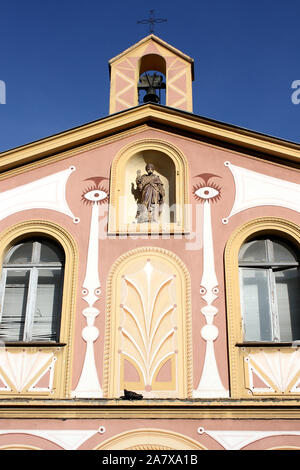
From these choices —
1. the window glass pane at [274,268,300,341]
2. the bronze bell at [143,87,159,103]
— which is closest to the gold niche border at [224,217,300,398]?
the window glass pane at [274,268,300,341]

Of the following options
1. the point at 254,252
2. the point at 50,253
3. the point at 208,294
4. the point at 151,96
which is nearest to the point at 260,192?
the point at 254,252

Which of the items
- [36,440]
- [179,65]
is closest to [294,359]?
[36,440]

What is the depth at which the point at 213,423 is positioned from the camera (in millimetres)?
10102

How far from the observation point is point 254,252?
1195 cm

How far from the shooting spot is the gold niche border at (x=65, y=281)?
10.7m

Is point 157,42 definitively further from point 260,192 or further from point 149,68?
point 260,192

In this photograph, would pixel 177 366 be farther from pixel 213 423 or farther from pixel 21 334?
pixel 21 334

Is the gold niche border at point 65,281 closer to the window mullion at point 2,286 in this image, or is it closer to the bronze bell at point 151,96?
the window mullion at point 2,286

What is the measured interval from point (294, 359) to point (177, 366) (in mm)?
1903

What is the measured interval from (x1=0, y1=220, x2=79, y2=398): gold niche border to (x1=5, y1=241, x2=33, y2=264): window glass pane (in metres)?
0.13

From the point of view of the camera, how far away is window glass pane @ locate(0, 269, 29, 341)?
37.7 feet

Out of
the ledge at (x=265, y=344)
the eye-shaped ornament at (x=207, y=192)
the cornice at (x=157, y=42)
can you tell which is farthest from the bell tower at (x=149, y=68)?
the ledge at (x=265, y=344)

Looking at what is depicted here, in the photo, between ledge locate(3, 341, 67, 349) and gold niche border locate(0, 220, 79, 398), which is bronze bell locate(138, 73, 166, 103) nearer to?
gold niche border locate(0, 220, 79, 398)

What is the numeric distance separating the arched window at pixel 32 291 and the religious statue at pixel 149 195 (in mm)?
1749
